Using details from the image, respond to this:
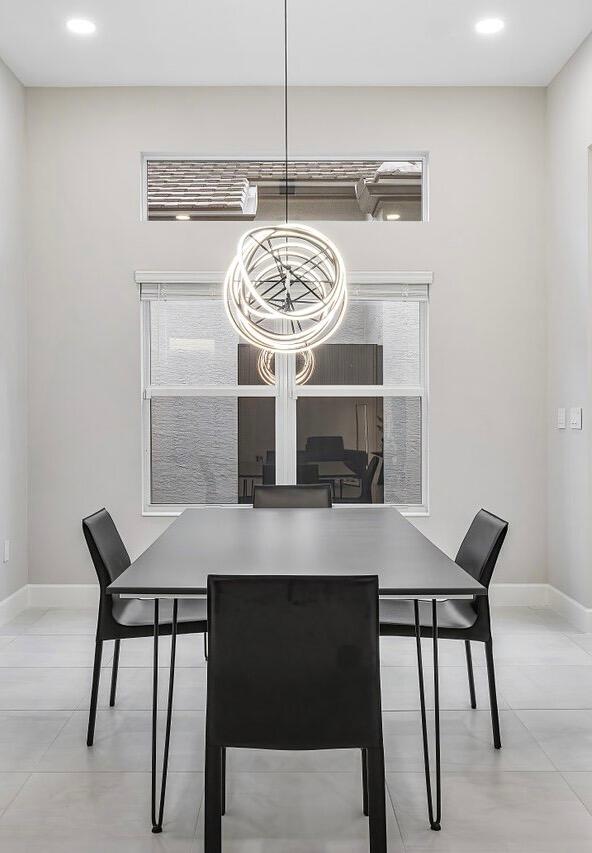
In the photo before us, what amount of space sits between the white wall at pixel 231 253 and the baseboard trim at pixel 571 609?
370 millimetres

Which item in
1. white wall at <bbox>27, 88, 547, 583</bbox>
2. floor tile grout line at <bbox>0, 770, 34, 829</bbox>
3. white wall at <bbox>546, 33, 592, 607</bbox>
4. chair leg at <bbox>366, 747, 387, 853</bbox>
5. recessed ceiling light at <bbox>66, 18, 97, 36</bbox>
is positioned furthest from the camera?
white wall at <bbox>27, 88, 547, 583</bbox>

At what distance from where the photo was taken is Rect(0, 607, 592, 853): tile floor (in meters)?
2.16

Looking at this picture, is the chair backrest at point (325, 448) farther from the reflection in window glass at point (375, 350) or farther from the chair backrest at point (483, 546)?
the chair backrest at point (483, 546)

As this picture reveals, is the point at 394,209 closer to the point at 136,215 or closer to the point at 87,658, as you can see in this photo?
the point at 136,215

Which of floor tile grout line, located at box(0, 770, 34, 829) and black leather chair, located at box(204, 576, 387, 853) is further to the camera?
floor tile grout line, located at box(0, 770, 34, 829)

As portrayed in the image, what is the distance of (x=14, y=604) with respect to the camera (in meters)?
4.59

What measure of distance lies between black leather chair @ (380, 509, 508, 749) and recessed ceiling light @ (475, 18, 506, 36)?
2616 millimetres

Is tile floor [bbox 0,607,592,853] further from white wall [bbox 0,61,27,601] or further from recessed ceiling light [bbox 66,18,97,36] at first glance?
recessed ceiling light [bbox 66,18,97,36]

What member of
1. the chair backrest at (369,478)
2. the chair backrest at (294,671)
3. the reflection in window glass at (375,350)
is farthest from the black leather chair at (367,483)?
the chair backrest at (294,671)

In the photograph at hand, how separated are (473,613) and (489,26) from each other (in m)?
3.07

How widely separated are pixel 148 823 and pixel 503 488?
10.6 ft

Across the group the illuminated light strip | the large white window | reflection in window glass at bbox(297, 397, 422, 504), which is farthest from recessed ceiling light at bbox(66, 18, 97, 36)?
reflection in window glass at bbox(297, 397, 422, 504)

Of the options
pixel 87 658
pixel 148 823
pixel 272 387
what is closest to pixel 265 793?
pixel 148 823

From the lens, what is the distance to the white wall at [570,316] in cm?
425
